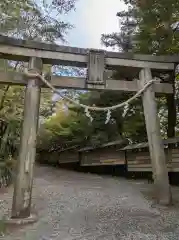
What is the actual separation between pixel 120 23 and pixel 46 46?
6.20 m

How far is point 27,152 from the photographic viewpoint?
5.25 meters

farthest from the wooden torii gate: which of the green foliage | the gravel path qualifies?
the green foliage

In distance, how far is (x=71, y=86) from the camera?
5961 millimetres

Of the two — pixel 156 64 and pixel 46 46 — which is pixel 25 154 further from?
pixel 156 64

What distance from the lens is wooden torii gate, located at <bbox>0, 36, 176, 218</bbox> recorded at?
519 cm

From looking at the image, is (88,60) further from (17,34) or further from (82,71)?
Answer: (82,71)

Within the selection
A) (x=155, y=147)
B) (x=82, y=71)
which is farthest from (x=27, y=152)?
(x=82, y=71)

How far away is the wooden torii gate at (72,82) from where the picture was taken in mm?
5191

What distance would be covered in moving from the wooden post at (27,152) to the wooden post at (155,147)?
2.39 m

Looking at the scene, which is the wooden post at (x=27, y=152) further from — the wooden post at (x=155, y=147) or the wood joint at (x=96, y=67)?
the wooden post at (x=155, y=147)

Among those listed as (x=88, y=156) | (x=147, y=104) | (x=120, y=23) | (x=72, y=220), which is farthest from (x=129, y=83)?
(x=88, y=156)

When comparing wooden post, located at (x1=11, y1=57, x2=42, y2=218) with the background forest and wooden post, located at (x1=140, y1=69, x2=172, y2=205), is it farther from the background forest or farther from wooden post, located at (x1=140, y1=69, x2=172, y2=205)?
wooden post, located at (x1=140, y1=69, x2=172, y2=205)

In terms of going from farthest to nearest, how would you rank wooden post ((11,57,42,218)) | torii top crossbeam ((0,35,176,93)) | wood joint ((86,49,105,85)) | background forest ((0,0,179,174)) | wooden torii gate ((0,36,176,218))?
background forest ((0,0,179,174)) < wood joint ((86,49,105,85)) < torii top crossbeam ((0,35,176,93)) < wooden torii gate ((0,36,176,218)) < wooden post ((11,57,42,218))

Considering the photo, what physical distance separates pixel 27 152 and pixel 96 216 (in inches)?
67.4
